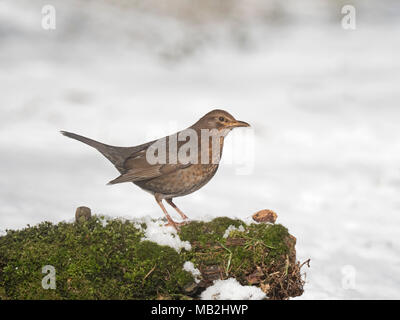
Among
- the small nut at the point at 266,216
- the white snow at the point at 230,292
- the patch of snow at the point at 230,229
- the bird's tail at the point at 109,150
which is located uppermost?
the bird's tail at the point at 109,150

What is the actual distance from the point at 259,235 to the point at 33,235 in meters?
3.09

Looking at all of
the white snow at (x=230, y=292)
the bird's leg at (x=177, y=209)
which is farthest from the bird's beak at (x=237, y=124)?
the white snow at (x=230, y=292)

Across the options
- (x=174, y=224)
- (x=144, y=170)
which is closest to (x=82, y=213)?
(x=144, y=170)

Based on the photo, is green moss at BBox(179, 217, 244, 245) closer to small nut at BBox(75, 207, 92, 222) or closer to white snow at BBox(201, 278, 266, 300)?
white snow at BBox(201, 278, 266, 300)

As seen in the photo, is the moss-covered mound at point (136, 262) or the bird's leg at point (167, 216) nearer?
the moss-covered mound at point (136, 262)

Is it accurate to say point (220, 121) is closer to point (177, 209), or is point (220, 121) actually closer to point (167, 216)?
point (177, 209)

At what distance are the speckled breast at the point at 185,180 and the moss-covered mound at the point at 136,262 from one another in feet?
2.37

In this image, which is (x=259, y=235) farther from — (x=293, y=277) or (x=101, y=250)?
(x=101, y=250)

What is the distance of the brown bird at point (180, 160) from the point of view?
696 centimetres

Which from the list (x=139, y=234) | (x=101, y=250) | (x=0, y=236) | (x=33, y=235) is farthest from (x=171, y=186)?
(x=0, y=236)

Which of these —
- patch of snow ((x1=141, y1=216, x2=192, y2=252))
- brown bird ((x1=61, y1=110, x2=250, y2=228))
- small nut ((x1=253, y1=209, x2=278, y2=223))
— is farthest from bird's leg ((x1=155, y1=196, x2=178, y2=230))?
small nut ((x1=253, y1=209, x2=278, y2=223))

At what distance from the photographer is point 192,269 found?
19.2 feet

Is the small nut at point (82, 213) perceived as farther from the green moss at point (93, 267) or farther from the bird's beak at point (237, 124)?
the bird's beak at point (237, 124)
